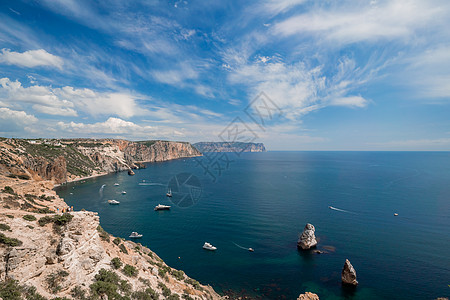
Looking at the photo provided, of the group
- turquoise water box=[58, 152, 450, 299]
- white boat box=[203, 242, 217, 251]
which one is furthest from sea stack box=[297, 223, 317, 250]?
white boat box=[203, 242, 217, 251]

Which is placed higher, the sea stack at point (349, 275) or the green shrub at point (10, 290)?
the green shrub at point (10, 290)

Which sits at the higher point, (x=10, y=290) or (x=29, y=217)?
(x=29, y=217)

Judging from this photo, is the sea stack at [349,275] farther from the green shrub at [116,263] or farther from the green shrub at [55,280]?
the green shrub at [55,280]

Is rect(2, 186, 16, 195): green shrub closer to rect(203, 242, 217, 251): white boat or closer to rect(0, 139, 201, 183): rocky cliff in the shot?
rect(203, 242, 217, 251): white boat

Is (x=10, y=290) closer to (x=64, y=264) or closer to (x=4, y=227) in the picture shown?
(x=64, y=264)

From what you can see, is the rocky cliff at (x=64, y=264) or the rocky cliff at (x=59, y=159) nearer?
the rocky cliff at (x=64, y=264)

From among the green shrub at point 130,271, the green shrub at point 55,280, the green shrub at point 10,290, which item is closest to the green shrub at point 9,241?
the green shrub at point 10,290

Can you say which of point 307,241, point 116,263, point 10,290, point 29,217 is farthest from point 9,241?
point 307,241
